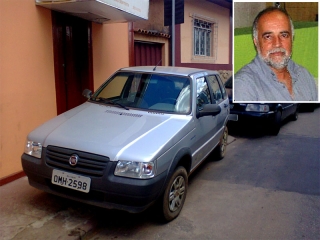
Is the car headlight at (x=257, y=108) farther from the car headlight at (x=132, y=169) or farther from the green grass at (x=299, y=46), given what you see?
the car headlight at (x=132, y=169)

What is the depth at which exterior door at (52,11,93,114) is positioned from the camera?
19.1 ft

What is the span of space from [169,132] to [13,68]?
2554 millimetres

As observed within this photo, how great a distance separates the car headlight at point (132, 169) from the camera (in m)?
3.29

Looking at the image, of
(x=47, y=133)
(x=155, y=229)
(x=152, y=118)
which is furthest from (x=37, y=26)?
(x=155, y=229)

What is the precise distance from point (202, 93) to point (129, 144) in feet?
6.38

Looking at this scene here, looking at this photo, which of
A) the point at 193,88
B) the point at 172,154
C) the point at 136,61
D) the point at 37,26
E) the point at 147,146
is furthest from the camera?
the point at 136,61

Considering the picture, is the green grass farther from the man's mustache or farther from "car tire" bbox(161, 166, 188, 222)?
"car tire" bbox(161, 166, 188, 222)

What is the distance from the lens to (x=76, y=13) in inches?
230

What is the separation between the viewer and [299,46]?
4.75m

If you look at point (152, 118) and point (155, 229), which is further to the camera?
point (152, 118)

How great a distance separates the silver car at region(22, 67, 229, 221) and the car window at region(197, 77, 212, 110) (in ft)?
0.06

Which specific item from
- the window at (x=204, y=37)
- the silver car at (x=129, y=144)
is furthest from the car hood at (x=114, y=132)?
the window at (x=204, y=37)

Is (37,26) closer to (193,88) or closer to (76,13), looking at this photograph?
(76,13)

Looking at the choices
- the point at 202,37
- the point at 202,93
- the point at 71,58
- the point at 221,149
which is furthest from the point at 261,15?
the point at 202,37
